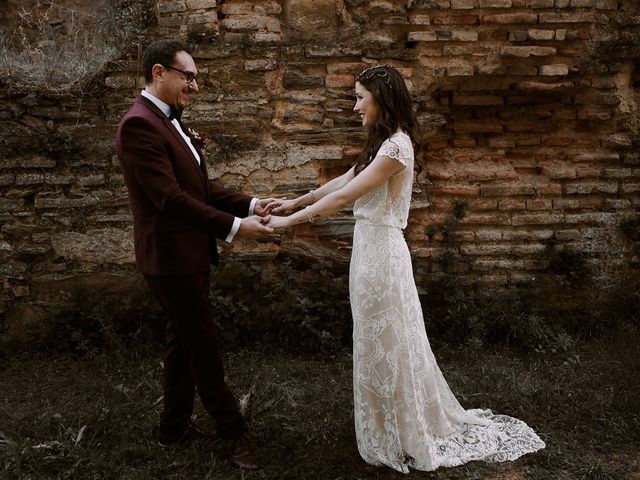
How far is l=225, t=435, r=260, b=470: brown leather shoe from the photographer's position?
3213mm

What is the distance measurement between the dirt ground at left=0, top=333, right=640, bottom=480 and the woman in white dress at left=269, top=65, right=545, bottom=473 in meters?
0.15

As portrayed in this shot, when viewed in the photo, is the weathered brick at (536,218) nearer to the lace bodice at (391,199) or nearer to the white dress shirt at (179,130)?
the lace bodice at (391,199)

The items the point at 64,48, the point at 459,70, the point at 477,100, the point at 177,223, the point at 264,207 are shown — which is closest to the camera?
the point at 177,223

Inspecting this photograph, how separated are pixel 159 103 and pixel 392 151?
131cm

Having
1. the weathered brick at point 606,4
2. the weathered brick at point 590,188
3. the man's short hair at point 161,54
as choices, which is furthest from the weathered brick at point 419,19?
the man's short hair at point 161,54

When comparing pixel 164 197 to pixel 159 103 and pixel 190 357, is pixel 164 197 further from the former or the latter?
pixel 190 357

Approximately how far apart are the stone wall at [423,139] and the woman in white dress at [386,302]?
5.53ft

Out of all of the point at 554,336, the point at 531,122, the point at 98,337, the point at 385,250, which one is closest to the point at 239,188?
the point at 98,337

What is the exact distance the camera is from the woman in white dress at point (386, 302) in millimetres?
3051

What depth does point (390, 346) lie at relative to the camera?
3113mm

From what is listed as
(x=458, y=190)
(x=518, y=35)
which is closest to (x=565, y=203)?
(x=458, y=190)

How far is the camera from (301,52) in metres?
4.69

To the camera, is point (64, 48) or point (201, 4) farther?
point (64, 48)

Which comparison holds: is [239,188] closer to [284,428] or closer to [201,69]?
[201,69]
